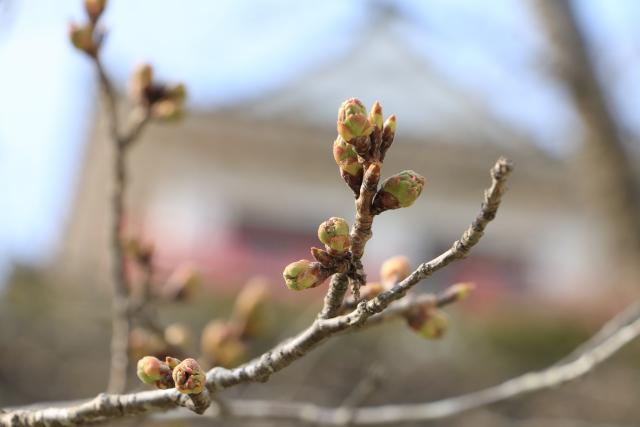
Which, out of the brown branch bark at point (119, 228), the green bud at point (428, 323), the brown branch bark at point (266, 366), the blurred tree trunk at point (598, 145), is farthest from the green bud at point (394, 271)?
the blurred tree trunk at point (598, 145)

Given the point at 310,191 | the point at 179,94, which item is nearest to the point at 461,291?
the point at 179,94

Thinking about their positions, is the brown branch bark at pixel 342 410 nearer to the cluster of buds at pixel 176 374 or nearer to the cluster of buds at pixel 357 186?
the cluster of buds at pixel 176 374

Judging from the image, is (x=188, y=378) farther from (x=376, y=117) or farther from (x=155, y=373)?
(x=376, y=117)

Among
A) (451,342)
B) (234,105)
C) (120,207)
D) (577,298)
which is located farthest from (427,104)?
(120,207)

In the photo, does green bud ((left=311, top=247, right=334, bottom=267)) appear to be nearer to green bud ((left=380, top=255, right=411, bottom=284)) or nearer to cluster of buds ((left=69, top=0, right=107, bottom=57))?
green bud ((left=380, top=255, right=411, bottom=284))

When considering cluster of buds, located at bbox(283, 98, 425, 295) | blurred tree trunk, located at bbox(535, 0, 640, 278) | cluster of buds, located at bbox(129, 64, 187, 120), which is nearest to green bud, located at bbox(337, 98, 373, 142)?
cluster of buds, located at bbox(283, 98, 425, 295)

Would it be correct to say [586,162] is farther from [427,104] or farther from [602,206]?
[427,104]
